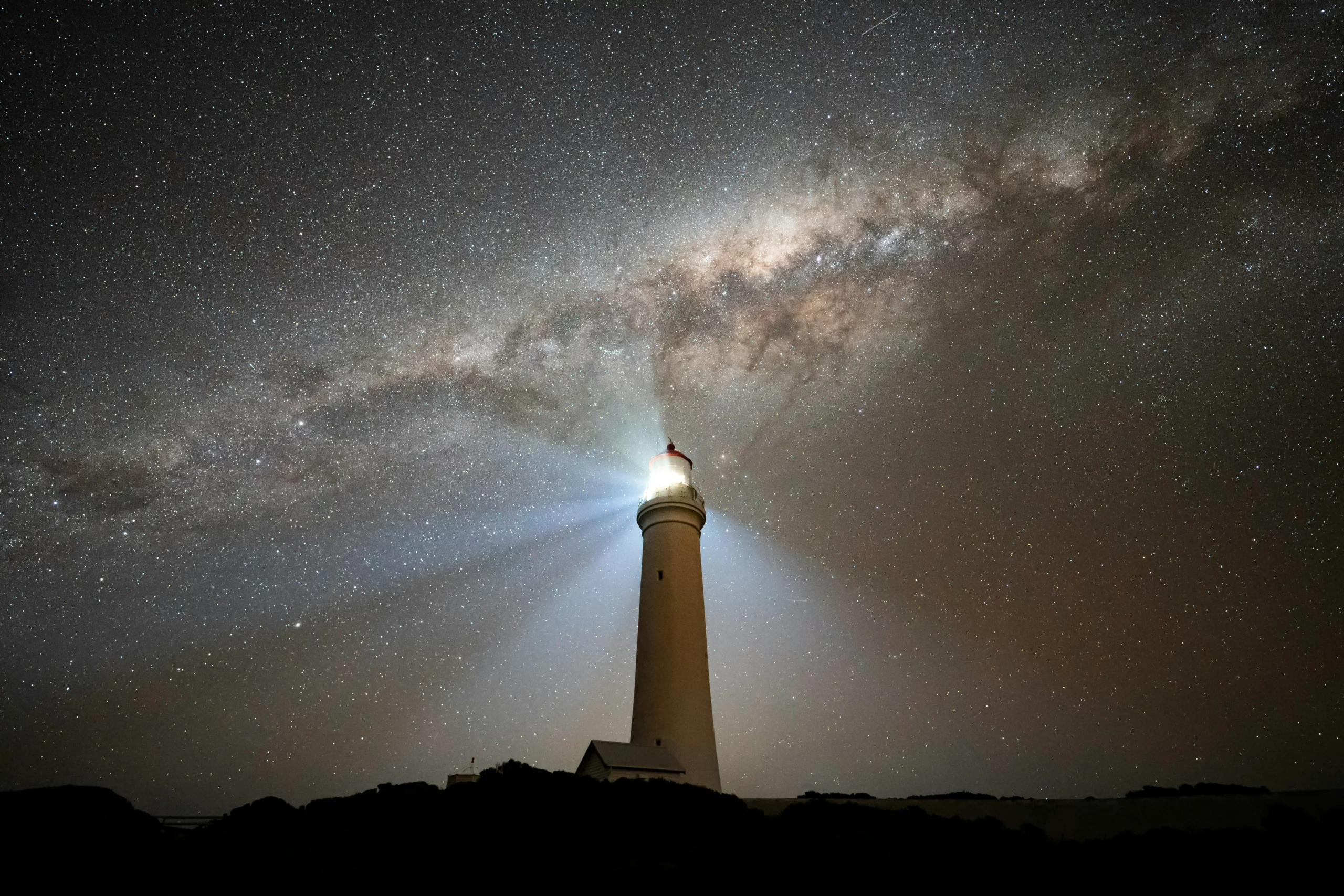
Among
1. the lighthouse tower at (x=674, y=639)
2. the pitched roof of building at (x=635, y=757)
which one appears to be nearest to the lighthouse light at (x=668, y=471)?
the lighthouse tower at (x=674, y=639)

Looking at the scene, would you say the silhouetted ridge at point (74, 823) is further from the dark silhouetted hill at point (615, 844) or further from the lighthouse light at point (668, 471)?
the lighthouse light at point (668, 471)

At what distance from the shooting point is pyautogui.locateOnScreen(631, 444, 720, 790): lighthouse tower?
1803 centimetres

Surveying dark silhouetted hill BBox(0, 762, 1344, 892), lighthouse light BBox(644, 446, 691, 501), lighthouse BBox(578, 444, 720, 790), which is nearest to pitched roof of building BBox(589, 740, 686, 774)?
lighthouse BBox(578, 444, 720, 790)

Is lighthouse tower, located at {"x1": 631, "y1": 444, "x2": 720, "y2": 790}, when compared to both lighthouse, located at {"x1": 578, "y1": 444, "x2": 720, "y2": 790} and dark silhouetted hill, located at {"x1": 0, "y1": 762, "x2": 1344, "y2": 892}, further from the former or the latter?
dark silhouetted hill, located at {"x1": 0, "y1": 762, "x2": 1344, "y2": 892}

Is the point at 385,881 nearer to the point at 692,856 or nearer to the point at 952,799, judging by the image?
the point at 692,856

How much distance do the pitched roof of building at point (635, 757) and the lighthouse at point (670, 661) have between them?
0.06 ft

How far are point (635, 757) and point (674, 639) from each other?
3319mm

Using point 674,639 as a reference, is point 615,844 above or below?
below

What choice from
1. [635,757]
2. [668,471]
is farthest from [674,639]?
[668,471]

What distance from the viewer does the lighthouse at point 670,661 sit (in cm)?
1705

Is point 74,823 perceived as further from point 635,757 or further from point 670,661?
point 670,661

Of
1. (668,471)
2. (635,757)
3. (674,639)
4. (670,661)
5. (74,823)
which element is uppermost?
(668,471)

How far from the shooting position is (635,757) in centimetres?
1675

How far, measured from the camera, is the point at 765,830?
44.3 ft
